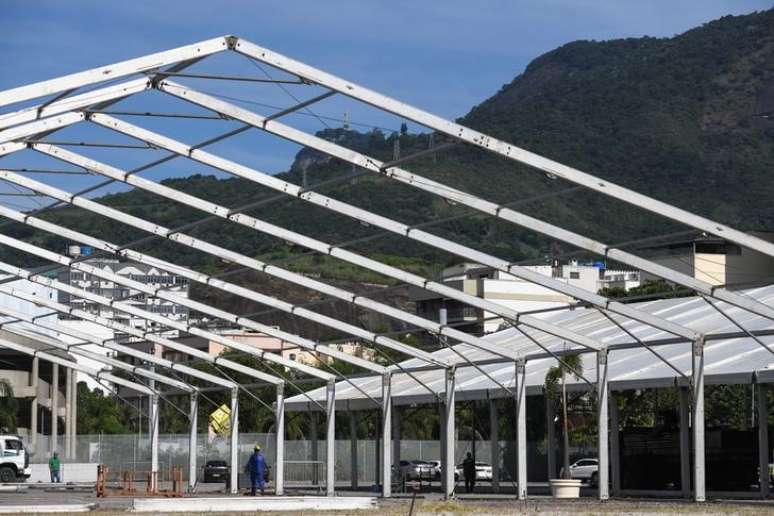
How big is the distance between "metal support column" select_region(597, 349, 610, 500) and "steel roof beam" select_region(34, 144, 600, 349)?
1.64 feet

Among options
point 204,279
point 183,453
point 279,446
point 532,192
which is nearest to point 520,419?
point 204,279

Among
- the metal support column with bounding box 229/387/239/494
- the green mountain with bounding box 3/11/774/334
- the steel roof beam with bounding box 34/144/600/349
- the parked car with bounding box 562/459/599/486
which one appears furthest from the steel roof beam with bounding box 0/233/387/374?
the parked car with bounding box 562/459/599/486

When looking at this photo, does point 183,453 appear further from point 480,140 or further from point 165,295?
point 480,140

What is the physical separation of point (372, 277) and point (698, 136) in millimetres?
64929

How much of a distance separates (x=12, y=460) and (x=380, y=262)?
85.2 ft

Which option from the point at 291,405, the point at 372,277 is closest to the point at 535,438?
the point at 291,405

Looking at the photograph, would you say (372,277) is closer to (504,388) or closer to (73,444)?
(73,444)

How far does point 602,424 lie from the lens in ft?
111

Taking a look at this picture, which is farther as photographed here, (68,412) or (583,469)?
(68,412)

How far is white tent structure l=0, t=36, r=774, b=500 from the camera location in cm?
2317

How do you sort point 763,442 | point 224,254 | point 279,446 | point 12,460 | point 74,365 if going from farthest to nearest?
point 12,460 < point 74,365 < point 279,446 < point 224,254 < point 763,442

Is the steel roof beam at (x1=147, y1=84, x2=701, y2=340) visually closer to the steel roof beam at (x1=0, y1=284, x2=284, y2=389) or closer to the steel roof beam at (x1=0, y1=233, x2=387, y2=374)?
the steel roof beam at (x1=0, y1=233, x2=387, y2=374)

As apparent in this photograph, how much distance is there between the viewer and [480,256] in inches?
1198

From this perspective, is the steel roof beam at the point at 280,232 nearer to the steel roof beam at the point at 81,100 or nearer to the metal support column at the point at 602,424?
the metal support column at the point at 602,424
